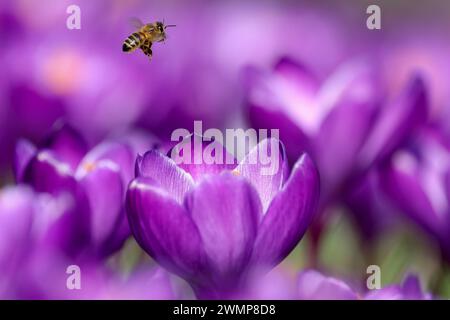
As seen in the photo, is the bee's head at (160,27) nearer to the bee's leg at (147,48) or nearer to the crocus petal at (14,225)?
the bee's leg at (147,48)

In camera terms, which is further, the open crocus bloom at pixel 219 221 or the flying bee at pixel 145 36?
the flying bee at pixel 145 36

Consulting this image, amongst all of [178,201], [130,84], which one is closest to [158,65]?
[130,84]

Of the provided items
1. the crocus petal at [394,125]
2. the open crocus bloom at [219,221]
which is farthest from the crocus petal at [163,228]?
the crocus petal at [394,125]

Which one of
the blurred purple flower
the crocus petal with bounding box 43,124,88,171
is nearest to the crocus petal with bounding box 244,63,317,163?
the blurred purple flower

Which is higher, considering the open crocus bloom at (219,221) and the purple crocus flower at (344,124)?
the purple crocus flower at (344,124)

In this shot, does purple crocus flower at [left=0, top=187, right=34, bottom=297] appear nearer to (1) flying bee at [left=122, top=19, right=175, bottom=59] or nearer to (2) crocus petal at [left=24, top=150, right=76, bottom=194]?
(2) crocus petal at [left=24, top=150, right=76, bottom=194]
